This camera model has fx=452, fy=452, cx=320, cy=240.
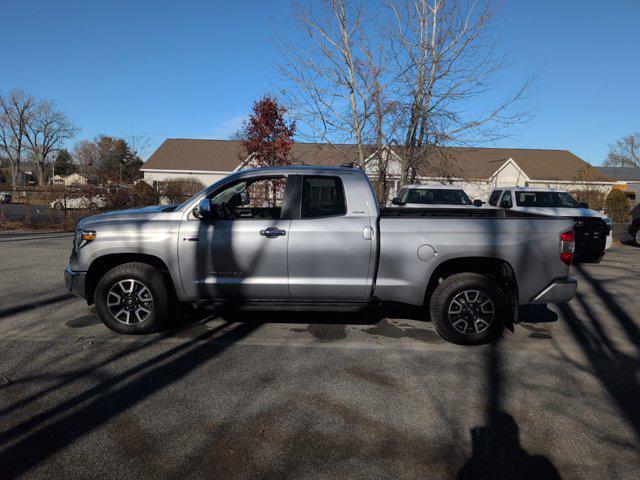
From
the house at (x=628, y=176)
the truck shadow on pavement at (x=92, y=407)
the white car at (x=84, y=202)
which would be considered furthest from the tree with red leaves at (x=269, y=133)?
the house at (x=628, y=176)

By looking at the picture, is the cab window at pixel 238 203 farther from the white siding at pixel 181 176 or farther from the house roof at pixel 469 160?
the white siding at pixel 181 176

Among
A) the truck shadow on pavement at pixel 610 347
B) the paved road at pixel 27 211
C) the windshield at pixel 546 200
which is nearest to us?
the truck shadow on pavement at pixel 610 347

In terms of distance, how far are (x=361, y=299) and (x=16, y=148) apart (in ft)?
258

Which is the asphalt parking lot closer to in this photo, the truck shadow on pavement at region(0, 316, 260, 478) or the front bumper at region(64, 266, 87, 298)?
the truck shadow on pavement at region(0, 316, 260, 478)

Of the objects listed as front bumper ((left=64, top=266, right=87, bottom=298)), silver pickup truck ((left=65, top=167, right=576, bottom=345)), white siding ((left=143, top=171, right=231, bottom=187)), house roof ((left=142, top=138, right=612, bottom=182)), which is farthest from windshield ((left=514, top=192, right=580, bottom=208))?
white siding ((left=143, top=171, right=231, bottom=187))

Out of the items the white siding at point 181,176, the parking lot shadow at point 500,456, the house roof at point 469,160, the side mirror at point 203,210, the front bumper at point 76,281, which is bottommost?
the parking lot shadow at point 500,456

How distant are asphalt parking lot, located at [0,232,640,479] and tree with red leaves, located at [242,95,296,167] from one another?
1374 centimetres

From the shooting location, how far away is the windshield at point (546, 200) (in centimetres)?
1218

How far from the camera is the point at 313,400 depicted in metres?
3.66

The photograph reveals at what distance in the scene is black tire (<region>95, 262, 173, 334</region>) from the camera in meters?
4.95

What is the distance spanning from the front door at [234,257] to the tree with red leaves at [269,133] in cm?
1426

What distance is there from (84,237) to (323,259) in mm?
2648

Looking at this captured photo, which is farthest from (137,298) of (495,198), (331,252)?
(495,198)

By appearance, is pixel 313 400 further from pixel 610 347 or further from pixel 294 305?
pixel 610 347
